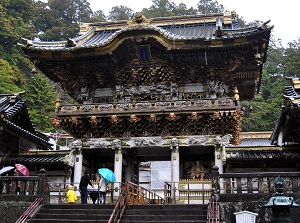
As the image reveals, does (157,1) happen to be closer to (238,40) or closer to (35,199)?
(238,40)

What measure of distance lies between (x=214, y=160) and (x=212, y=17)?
8.80 metres

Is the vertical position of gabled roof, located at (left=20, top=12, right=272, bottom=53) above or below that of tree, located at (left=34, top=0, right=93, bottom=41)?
below

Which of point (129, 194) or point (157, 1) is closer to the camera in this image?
point (129, 194)

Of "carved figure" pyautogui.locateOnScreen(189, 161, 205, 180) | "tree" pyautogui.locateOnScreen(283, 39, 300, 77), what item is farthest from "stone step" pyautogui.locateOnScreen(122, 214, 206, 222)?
"tree" pyautogui.locateOnScreen(283, 39, 300, 77)

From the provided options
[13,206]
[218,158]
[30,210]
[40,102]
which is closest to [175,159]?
[218,158]

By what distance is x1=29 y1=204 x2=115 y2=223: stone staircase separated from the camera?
12.8m

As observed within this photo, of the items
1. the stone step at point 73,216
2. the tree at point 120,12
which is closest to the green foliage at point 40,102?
the stone step at point 73,216

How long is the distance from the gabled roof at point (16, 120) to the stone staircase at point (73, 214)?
20.3 feet

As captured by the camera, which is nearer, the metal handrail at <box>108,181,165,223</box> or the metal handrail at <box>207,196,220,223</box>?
the metal handrail at <box>207,196,220,223</box>

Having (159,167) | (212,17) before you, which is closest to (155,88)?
(212,17)

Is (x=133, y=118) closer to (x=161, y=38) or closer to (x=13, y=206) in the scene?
(x=161, y=38)

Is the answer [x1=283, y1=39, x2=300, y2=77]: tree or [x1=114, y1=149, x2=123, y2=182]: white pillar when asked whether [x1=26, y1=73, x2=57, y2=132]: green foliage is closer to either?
[x1=114, y1=149, x2=123, y2=182]: white pillar

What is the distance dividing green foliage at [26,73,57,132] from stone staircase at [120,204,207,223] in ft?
107

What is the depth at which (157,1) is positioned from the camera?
77375mm
